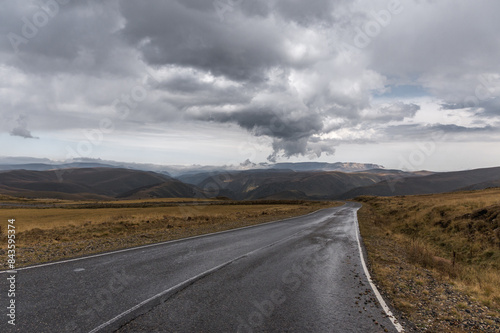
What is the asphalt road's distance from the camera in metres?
5.32

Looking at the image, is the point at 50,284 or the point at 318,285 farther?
the point at 318,285

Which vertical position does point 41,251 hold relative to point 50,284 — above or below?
below

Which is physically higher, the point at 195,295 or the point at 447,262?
the point at 195,295

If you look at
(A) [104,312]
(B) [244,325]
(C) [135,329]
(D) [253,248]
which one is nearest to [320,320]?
(B) [244,325]

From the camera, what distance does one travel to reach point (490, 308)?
7227 millimetres

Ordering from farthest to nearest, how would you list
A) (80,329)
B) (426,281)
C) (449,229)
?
(449,229)
(426,281)
(80,329)

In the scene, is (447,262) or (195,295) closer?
(195,295)

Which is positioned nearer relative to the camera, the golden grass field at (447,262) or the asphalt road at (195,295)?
the asphalt road at (195,295)

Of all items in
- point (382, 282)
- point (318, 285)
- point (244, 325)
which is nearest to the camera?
point (244, 325)

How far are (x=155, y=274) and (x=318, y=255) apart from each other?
7.25m

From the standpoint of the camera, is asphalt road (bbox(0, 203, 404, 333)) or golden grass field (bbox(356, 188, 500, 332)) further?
golden grass field (bbox(356, 188, 500, 332))

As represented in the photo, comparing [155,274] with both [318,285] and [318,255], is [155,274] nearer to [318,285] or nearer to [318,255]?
[318,285]

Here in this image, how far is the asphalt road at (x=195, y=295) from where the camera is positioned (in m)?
5.32

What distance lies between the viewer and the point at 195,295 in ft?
22.4
